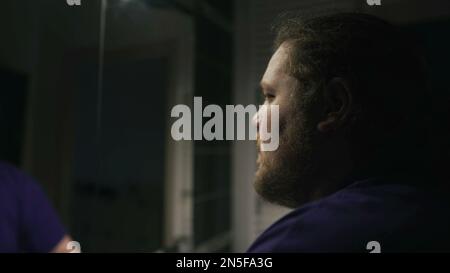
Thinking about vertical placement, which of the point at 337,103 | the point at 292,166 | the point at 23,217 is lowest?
the point at 23,217

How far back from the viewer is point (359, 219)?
1.84ft

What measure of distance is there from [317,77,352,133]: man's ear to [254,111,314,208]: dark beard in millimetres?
40

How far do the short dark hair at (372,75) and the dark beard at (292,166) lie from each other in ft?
0.26

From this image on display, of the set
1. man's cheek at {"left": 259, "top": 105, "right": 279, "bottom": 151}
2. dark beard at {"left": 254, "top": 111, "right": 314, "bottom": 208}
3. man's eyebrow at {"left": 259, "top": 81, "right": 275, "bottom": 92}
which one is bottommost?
dark beard at {"left": 254, "top": 111, "right": 314, "bottom": 208}

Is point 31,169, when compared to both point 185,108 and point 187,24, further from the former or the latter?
point 187,24

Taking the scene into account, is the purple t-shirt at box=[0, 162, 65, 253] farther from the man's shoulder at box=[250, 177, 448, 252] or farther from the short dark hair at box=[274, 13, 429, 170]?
the short dark hair at box=[274, 13, 429, 170]

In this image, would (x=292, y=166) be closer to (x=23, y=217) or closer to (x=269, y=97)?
(x=269, y=97)

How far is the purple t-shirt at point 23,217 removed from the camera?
2.44ft

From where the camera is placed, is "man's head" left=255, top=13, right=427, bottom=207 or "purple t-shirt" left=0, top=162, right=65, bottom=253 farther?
"purple t-shirt" left=0, top=162, right=65, bottom=253

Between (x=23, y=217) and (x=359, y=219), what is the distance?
0.71m

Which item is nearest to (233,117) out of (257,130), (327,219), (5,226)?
(257,130)

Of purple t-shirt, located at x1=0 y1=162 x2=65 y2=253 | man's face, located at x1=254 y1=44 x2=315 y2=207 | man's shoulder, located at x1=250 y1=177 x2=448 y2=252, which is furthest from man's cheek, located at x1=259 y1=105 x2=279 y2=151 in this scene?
purple t-shirt, located at x1=0 y1=162 x2=65 y2=253

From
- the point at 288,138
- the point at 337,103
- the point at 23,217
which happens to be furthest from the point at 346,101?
the point at 23,217

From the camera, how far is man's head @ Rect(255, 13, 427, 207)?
0.60m
